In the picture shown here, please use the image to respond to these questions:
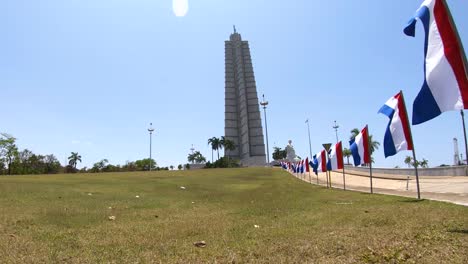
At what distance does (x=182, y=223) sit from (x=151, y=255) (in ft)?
12.3

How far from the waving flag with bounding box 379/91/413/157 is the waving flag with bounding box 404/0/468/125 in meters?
7.77

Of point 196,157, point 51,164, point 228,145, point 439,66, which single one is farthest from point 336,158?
point 196,157

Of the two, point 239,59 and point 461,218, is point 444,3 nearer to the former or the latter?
point 461,218

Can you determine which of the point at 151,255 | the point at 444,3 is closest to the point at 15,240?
the point at 151,255

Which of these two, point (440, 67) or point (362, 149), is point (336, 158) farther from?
point (440, 67)

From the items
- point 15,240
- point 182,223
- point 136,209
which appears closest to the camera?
point 15,240

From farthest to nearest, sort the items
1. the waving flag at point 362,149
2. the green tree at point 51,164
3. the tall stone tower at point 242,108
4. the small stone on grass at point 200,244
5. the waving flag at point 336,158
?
the tall stone tower at point 242,108, the green tree at point 51,164, the waving flag at point 336,158, the waving flag at point 362,149, the small stone on grass at point 200,244

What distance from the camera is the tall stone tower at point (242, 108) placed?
500 ft

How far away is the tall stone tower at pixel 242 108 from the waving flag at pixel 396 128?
131546 millimetres

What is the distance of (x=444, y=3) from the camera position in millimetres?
7871

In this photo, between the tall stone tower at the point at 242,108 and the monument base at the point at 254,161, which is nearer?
the monument base at the point at 254,161

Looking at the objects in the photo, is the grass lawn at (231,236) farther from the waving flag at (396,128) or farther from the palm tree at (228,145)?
the palm tree at (228,145)

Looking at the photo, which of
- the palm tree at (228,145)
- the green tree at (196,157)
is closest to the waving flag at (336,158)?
the palm tree at (228,145)

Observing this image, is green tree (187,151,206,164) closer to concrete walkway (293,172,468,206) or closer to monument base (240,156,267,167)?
monument base (240,156,267,167)
